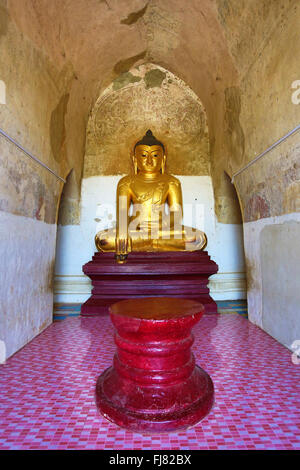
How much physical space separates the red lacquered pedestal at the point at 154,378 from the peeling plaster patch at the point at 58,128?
7.34 ft

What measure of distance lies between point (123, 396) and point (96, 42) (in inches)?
155

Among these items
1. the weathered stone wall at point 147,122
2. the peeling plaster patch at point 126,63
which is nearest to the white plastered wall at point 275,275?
the weathered stone wall at point 147,122

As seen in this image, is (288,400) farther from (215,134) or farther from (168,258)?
(215,134)

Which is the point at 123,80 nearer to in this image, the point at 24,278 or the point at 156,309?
the point at 24,278

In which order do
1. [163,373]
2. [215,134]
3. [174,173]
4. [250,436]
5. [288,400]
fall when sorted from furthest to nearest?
[174,173]
[215,134]
[288,400]
[163,373]
[250,436]

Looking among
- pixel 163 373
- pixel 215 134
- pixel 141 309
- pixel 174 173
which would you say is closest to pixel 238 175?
pixel 215 134

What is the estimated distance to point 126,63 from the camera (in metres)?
4.43

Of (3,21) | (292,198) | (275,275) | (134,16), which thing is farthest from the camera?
(134,16)

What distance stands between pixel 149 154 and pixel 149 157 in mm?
48

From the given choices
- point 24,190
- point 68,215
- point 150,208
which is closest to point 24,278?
point 24,190

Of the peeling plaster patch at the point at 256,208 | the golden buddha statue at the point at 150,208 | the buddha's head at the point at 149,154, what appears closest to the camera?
the peeling plaster patch at the point at 256,208

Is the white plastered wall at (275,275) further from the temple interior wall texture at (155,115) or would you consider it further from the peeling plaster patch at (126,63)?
the peeling plaster patch at (126,63)

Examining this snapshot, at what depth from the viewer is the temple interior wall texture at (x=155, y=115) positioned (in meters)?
2.20

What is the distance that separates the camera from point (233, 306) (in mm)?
3865
